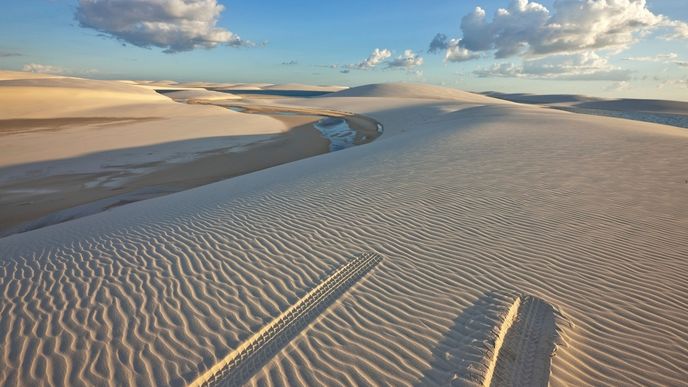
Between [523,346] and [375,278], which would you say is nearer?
[523,346]

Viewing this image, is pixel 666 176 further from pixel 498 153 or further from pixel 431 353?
pixel 431 353

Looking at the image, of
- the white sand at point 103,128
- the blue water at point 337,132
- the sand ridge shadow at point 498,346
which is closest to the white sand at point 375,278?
the sand ridge shadow at point 498,346

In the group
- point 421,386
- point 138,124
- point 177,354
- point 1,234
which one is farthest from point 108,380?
point 138,124

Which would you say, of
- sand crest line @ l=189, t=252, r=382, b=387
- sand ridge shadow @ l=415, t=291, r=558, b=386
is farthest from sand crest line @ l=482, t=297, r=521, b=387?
sand crest line @ l=189, t=252, r=382, b=387

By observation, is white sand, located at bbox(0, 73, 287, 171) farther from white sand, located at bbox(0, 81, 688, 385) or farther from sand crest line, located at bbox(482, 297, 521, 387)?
sand crest line, located at bbox(482, 297, 521, 387)

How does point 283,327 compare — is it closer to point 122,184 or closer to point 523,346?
point 523,346

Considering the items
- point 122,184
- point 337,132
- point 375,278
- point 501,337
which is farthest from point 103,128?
point 501,337
